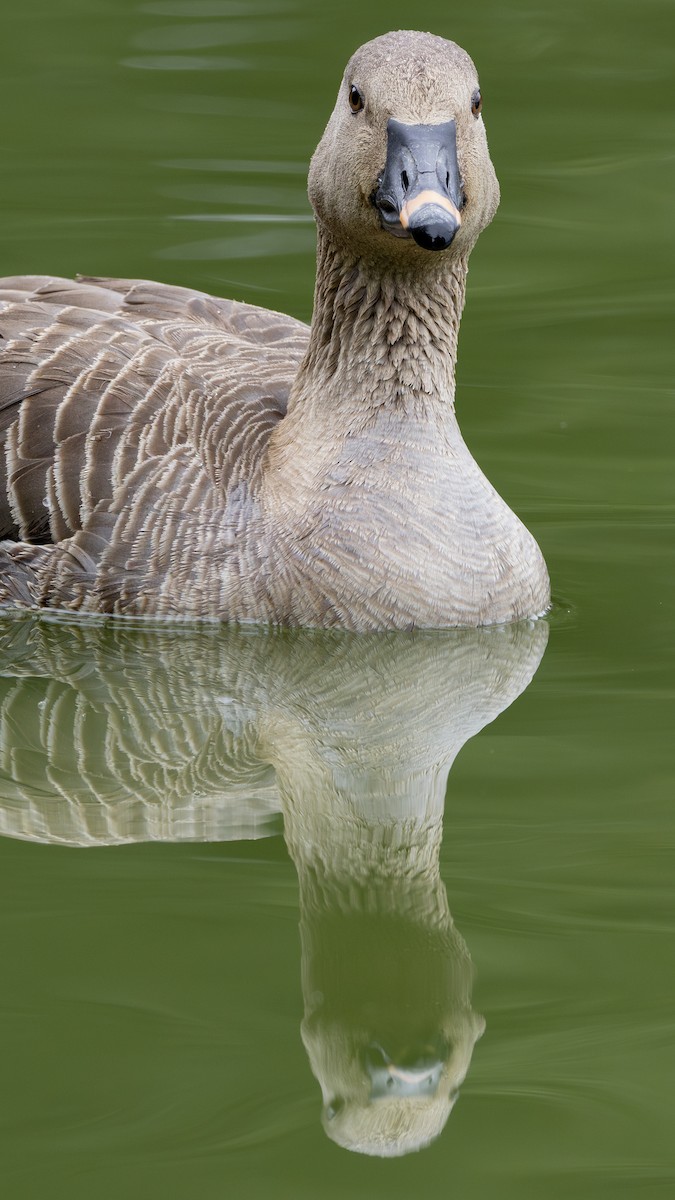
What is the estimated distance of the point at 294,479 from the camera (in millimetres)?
9688

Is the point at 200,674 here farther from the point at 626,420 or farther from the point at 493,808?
the point at 626,420

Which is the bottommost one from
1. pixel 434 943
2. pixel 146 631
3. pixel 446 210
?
pixel 146 631

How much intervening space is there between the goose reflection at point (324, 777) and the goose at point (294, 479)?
8.8 inches

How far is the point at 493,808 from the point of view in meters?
7.70

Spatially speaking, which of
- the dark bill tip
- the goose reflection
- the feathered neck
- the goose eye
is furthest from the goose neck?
the dark bill tip

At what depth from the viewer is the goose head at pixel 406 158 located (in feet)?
26.9

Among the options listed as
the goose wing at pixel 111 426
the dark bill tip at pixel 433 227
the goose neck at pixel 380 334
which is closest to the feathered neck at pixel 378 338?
the goose neck at pixel 380 334

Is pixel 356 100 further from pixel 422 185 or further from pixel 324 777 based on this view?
pixel 324 777

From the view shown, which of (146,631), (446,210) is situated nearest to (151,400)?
(146,631)

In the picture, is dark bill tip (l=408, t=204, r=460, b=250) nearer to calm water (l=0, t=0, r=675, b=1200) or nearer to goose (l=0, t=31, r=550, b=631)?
goose (l=0, t=31, r=550, b=631)

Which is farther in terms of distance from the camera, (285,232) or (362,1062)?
(285,232)

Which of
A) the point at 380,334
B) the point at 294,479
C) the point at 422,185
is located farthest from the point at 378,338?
the point at 422,185

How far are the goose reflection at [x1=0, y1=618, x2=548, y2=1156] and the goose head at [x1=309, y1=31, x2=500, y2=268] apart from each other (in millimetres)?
1962

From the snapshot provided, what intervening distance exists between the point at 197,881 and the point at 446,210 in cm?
290
